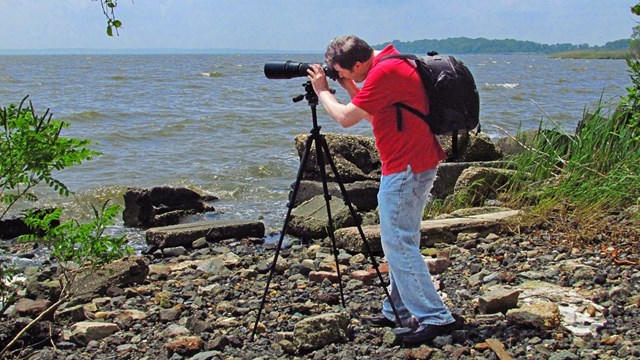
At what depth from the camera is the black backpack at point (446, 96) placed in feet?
13.3

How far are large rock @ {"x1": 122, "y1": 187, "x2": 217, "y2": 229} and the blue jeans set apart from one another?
6302mm

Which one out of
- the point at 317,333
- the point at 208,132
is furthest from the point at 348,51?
the point at 208,132

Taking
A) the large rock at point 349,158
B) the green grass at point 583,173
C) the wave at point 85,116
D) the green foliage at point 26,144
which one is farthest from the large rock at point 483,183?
the wave at point 85,116

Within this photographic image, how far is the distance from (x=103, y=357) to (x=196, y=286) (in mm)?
1738

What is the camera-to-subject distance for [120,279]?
20.4ft

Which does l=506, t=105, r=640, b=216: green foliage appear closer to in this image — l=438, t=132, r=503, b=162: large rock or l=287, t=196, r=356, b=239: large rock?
l=438, t=132, r=503, b=162: large rock

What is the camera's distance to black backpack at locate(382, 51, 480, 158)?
4.04 meters

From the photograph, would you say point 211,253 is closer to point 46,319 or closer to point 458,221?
point 458,221

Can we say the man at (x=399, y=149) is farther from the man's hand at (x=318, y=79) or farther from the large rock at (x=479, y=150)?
the large rock at (x=479, y=150)

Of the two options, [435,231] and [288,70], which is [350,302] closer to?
[288,70]

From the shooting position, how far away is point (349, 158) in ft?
35.9

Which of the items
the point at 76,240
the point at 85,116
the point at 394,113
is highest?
the point at 394,113

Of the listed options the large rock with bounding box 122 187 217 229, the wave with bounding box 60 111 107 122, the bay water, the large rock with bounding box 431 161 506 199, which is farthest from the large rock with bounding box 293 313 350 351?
the wave with bounding box 60 111 107 122

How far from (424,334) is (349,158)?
679 cm
